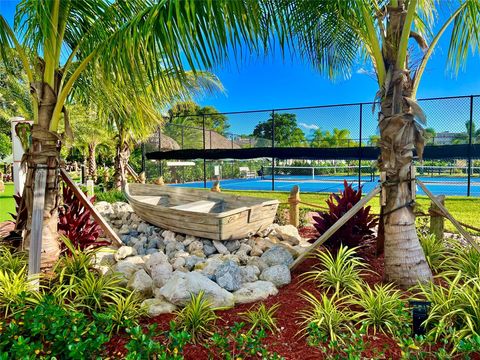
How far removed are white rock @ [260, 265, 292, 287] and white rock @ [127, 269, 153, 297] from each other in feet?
3.60

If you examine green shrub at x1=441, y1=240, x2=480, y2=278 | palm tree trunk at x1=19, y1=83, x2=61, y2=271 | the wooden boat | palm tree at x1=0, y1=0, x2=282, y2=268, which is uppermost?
palm tree at x1=0, y1=0, x2=282, y2=268

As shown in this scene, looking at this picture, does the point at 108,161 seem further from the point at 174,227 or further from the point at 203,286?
the point at 203,286

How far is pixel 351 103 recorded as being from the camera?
11.4 m

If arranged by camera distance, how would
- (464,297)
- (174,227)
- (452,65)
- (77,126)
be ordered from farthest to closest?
1. (77,126)
2. (174,227)
3. (452,65)
4. (464,297)

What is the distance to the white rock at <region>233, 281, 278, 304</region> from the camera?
2.76m

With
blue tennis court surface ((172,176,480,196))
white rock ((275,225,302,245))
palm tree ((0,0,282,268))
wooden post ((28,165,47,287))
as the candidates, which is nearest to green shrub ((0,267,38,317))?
wooden post ((28,165,47,287))

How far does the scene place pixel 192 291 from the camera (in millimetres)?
2625

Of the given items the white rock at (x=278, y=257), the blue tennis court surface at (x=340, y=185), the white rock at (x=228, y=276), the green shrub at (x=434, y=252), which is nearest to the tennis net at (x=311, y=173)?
the blue tennis court surface at (x=340, y=185)

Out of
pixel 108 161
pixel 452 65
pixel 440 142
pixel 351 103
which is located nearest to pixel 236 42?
pixel 452 65

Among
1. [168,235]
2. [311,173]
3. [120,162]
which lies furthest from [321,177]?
[168,235]

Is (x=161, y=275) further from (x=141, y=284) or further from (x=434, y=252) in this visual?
(x=434, y=252)

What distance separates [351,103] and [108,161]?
16463 millimetres

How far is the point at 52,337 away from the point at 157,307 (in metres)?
0.79

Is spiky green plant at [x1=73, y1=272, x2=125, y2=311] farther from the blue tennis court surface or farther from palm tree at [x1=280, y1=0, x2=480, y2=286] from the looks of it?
the blue tennis court surface
